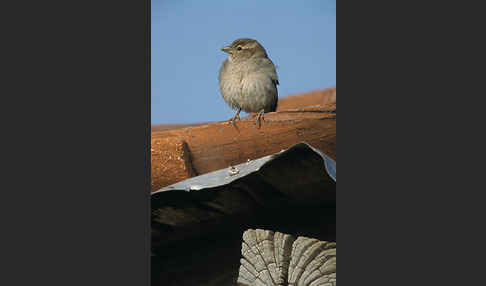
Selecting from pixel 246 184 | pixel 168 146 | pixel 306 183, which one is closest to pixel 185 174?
pixel 168 146

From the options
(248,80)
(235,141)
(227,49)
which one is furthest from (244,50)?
(235,141)

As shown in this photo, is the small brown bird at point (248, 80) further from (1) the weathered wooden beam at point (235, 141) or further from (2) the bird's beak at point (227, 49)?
(1) the weathered wooden beam at point (235, 141)

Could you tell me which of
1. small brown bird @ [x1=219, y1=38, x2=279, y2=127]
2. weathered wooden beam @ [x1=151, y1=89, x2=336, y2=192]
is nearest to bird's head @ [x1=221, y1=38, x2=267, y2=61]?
small brown bird @ [x1=219, y1=38, x2=279, y2=127]

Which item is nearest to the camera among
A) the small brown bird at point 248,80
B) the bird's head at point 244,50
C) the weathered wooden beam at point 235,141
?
the weathered wooden beam at point 235,141

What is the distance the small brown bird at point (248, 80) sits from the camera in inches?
83.9

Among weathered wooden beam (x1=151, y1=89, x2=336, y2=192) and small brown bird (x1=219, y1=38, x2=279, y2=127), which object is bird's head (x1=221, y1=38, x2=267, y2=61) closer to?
small brown bird (x1=219, y1=38, x2=279, y2=127)

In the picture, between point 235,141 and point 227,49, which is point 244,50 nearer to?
point 227,49

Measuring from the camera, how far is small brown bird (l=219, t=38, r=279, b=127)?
2.13m

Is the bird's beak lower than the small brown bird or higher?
higher

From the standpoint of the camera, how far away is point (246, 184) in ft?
5.20

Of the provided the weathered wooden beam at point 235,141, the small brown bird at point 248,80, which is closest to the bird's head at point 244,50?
the small brown bird at point 248,80

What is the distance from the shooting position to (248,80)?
2279 mm

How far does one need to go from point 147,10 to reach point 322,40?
58cm

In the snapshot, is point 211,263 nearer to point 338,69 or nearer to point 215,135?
point 215,135
